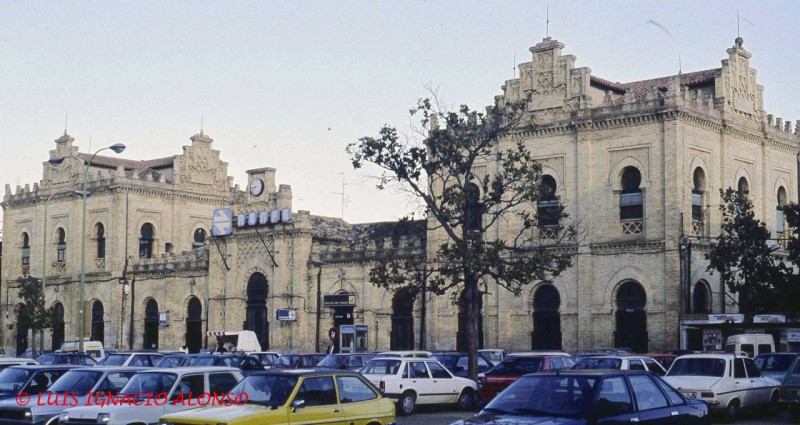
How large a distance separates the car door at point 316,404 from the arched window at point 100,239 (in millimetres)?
54122

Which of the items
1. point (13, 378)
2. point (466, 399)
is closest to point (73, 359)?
point (13, 378)

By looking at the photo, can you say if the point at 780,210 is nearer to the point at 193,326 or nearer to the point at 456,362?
the point at 456,362

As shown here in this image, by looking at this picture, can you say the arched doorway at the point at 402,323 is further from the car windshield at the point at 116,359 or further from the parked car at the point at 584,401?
the parked car at the point at 584,401

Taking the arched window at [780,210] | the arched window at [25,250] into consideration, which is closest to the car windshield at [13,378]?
the arched window at [780,210]

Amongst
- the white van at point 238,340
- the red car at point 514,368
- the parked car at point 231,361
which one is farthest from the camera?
the white van at point 238,340

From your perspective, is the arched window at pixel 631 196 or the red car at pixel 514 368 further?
the arched window at pixel 631 196

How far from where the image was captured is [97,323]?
68.5 m

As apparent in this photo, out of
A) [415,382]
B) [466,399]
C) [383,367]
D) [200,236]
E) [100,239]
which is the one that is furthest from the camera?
[200,236]

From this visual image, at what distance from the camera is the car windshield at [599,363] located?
88.9 ft

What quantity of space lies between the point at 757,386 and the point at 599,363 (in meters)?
3.88

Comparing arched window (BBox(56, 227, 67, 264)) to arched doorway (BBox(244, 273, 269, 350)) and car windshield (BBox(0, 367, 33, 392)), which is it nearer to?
arched doorway (BBox(244, 273, 269, 350))

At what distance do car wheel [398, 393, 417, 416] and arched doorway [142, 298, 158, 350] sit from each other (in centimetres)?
4029

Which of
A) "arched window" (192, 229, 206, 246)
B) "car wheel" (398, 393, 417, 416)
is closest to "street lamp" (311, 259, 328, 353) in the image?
"arched window" (192, 229, 206, 246)

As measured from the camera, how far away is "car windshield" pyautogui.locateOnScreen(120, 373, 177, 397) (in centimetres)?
1977
